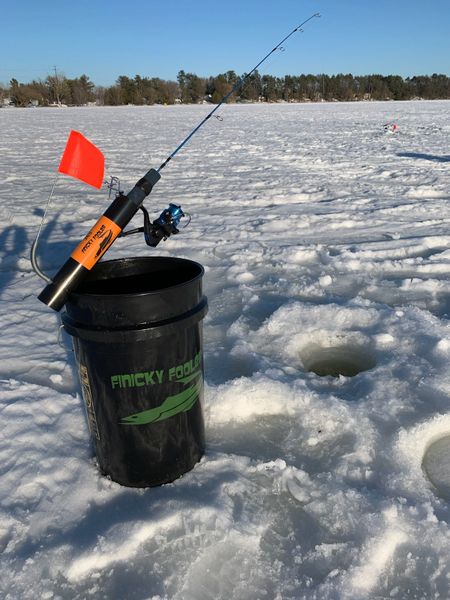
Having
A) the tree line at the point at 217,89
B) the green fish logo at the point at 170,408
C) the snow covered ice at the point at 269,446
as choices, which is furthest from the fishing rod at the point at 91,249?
the tree line at the point at 217,89

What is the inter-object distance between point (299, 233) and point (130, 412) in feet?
11.5

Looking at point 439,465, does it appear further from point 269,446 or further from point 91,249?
point 91,249

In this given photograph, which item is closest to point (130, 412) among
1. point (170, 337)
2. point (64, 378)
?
point (170, 337)

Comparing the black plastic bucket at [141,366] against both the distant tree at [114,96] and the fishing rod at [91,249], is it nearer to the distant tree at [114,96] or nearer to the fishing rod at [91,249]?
the fishing rod at [91,249]

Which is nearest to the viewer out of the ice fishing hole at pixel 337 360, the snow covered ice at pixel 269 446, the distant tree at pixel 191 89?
the snow covered ice at pixel 269 446

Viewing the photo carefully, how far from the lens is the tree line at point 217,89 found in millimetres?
71438

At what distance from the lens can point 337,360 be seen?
102 inches

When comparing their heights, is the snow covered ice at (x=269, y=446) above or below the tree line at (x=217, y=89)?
below

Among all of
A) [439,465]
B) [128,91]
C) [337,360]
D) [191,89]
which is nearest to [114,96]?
[128,91]

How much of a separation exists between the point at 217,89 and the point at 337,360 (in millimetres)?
77066

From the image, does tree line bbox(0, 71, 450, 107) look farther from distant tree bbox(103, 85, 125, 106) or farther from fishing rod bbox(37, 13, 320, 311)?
fishing rod bbox(37, 13, 320, 311)

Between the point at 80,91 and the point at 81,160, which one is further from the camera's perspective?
the point at 80,91

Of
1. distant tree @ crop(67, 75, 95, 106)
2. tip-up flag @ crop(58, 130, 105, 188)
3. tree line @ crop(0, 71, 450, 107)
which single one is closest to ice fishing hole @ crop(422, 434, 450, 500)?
tip-up flag @ crop(58, 130, 105, 188)

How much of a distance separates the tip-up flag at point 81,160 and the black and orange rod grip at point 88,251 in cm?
13
